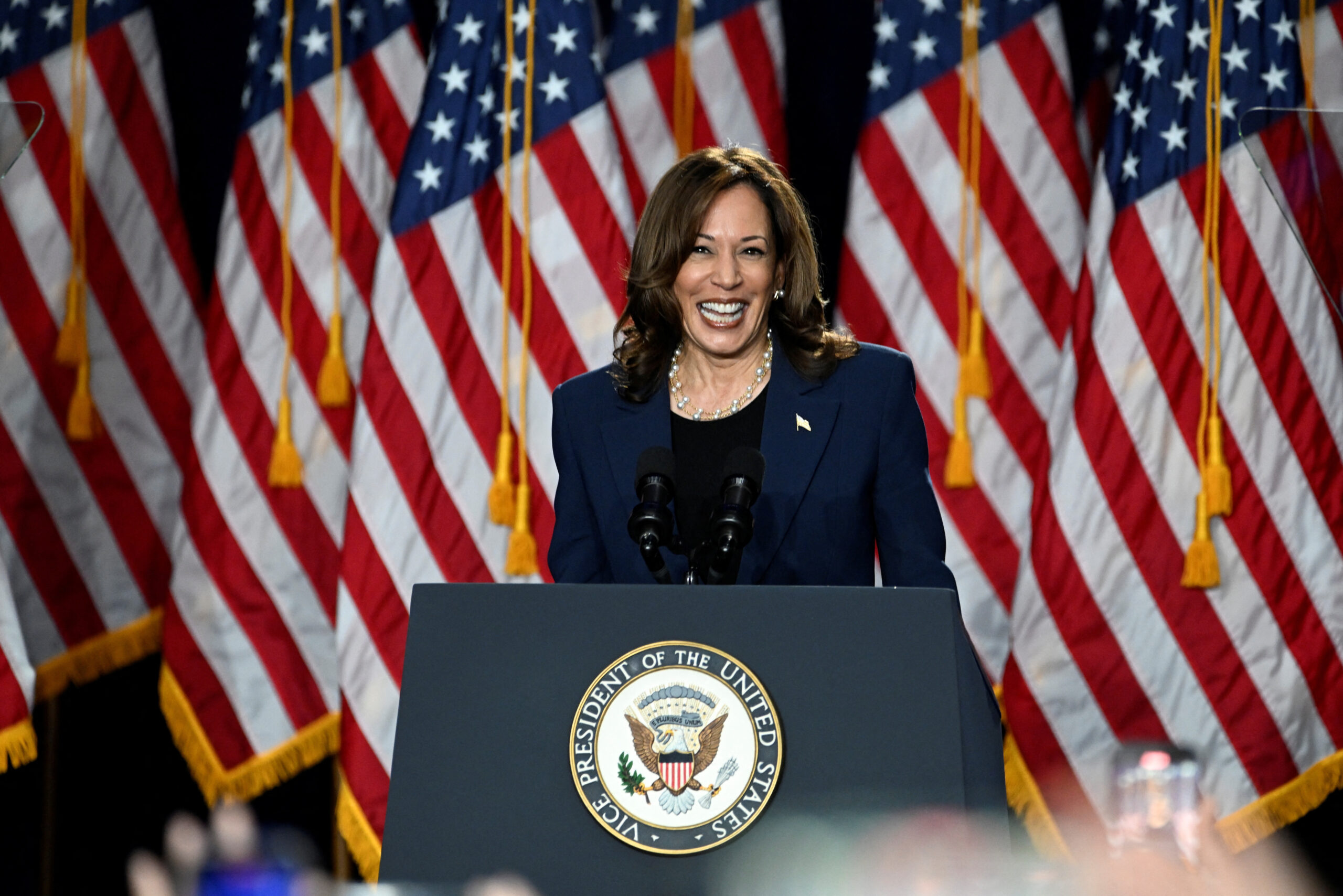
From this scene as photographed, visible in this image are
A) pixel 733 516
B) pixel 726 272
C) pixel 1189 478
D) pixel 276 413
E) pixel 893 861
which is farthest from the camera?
pixel 276 413

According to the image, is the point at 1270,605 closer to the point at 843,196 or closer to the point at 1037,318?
the point at 1037,318

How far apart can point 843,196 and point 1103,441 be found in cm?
100

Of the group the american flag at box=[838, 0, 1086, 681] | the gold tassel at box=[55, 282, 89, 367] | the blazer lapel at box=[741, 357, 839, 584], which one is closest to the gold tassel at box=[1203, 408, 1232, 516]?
the american flag at box=[838, 0, 1086, 681]

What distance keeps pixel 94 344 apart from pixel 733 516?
2719 millimetres

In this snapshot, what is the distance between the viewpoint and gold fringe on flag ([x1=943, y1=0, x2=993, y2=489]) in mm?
3262

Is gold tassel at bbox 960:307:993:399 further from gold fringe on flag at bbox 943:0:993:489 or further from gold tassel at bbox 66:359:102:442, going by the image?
gold tassel at bbox 66:359:102:442

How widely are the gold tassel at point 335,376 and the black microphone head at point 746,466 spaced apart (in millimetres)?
2192

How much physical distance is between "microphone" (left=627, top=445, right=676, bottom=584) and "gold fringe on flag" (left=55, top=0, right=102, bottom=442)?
94.9 inches

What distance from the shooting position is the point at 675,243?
1.87 m

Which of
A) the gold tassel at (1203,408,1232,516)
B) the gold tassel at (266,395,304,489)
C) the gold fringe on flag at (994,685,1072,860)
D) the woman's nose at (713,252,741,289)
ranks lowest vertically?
the gold fringe on flag at (994,685,1072,860)

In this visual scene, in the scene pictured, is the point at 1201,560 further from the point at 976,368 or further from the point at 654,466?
the point at 654,466

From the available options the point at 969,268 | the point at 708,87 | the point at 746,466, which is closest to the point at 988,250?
the point at 969,268

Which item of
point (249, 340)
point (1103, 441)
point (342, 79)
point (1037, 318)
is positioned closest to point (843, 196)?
point (1037, 318)

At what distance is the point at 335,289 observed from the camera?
3.46m
